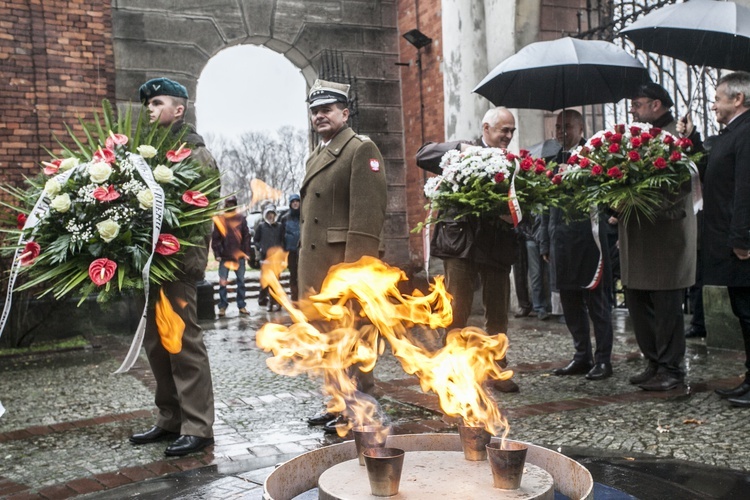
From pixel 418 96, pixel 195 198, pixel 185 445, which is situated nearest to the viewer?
pixel 195 198

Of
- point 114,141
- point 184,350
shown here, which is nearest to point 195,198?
point 114,141

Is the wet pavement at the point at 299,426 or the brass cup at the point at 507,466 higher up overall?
the brass cup at the point at 507,466

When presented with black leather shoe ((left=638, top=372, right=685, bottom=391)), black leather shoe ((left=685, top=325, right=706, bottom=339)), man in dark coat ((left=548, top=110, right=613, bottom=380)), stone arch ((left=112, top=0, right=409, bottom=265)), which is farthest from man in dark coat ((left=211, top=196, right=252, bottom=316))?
black leather shoe ((left=638, top=372, right=685, bottom=391))

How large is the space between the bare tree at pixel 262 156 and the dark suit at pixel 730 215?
42139 mm

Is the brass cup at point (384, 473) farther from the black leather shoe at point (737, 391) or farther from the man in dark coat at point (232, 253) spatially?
the man in dark coat at point (232, 253)

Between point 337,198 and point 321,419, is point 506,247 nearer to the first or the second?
point 337,198

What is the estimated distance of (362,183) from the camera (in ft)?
16.6

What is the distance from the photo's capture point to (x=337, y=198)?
204 inches

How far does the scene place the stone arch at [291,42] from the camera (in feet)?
42.9

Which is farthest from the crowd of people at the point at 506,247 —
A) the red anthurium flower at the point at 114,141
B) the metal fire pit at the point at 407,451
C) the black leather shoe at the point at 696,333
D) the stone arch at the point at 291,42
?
the stone arch at the point at 291,42

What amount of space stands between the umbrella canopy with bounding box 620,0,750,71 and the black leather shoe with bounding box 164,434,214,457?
4353 millimetres

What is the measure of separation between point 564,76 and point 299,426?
12.9ft

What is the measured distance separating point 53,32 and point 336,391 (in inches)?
398

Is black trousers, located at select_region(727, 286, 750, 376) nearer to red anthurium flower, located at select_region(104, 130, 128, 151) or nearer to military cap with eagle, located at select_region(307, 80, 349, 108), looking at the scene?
military cap with eagle, located at select_region(307, 80, 349, 108)
